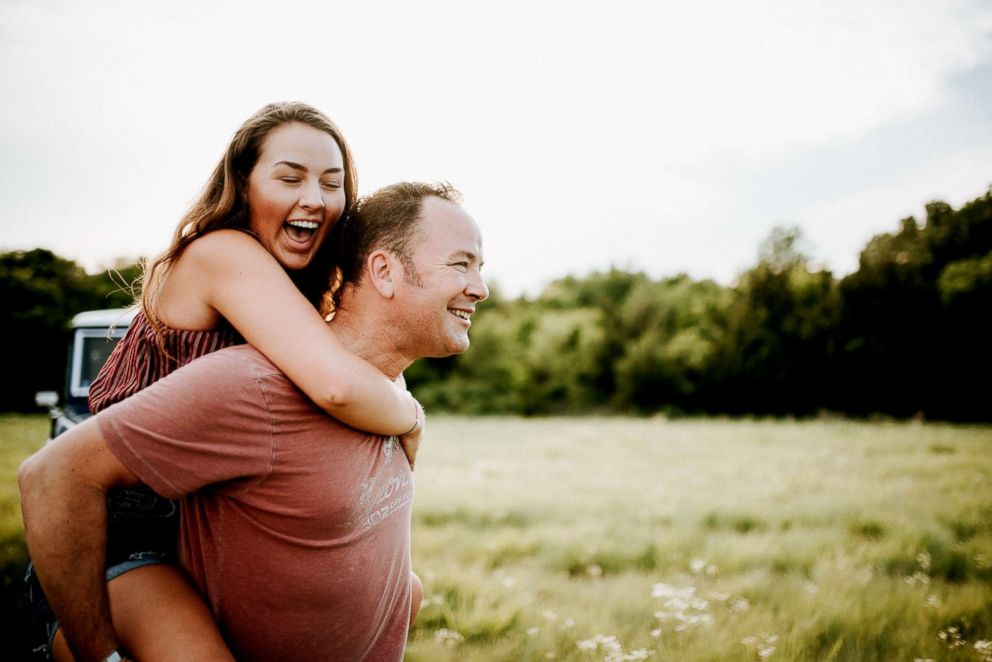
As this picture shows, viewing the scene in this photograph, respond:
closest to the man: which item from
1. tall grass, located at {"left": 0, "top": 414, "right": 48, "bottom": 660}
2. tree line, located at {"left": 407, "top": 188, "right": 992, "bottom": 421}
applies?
tall grass, located at {"left": 0, "top": 414, "right": 48, "bottom": 660}

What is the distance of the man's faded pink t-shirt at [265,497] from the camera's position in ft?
4.94

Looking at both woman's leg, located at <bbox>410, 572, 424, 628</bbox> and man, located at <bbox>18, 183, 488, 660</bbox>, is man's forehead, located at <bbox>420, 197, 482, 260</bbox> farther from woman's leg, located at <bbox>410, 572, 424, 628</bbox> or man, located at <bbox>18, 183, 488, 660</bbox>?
woman's leg, located at <bbox>410, 572, 424, 628</bbox>

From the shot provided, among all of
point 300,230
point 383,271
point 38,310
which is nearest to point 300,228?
point 300,230

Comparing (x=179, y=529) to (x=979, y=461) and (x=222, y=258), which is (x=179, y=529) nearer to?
(x=222, y=258)

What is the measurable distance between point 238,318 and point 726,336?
41.0m

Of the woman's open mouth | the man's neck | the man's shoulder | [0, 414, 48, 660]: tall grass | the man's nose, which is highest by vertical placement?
the woman's open mouth

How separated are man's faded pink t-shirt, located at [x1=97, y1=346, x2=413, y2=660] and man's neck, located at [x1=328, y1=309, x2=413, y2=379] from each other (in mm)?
334

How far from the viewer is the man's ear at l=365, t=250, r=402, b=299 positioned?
206 cm

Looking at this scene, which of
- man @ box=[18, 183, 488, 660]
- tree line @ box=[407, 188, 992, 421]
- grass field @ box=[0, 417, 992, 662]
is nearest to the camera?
man @ box=[18, 183, 488, 660]

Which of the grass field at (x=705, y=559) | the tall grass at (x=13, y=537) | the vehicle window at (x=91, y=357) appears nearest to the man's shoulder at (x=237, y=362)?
the grass field at (x=705, y=559)

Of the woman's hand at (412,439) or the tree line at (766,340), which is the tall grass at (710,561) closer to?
the woman's hand at (412,439)

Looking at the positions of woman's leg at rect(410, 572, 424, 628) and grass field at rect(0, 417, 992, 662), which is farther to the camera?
grass field at rect(0, 417, 992, 662)

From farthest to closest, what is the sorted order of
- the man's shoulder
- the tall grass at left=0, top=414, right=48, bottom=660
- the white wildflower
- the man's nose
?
the white wildflower
the tall grass at left=0, top=414, right=48, bottom=660
the man's nose
the man's shoulder

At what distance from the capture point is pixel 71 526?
1.44m
